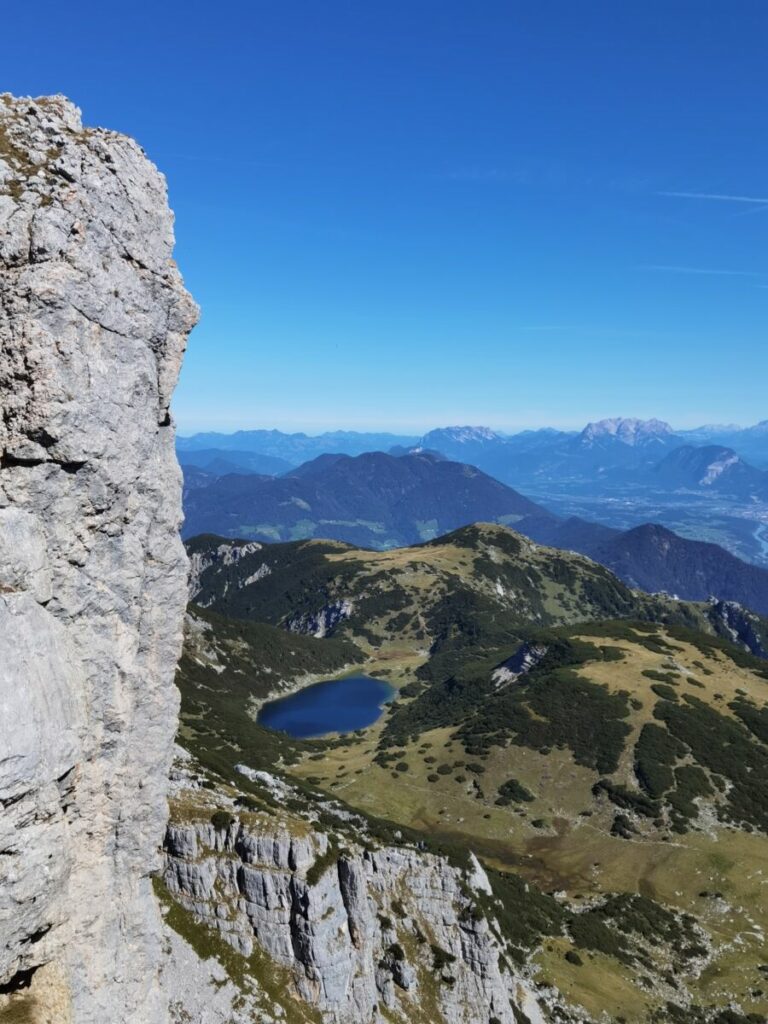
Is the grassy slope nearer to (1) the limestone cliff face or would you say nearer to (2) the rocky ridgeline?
(2) the rocky ridgeline

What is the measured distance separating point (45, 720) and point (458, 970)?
43.1 meters

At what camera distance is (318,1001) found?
118ft

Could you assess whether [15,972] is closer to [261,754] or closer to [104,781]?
[104,781]

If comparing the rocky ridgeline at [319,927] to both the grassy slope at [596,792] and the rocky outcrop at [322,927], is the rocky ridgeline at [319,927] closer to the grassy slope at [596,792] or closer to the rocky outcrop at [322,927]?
the rocky outcrop at [322,927]

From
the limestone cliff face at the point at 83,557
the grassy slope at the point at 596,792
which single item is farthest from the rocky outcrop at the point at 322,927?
the grassy slope at the point at 596,792

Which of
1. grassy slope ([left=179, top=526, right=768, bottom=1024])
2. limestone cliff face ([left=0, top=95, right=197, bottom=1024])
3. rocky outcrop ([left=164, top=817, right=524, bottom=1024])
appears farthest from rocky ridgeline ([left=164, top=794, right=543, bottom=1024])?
grassy slope ([left=179, top=526, right=768, bottom=1024])

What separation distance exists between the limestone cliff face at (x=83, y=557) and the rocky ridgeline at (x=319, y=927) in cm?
1564

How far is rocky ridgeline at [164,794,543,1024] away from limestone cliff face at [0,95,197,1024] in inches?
616

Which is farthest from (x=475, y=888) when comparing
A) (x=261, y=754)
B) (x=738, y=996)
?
(x=261, y=754)

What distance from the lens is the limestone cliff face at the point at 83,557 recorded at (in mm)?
16609

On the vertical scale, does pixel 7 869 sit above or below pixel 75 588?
below

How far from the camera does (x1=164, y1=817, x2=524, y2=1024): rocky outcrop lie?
36500 millimetres

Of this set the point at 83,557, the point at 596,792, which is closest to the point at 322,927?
the point at 83,557

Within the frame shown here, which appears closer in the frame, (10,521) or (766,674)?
(10,521)
